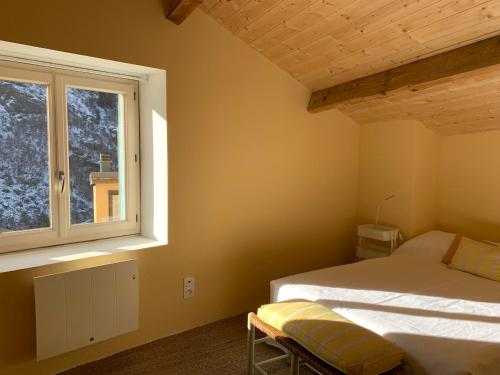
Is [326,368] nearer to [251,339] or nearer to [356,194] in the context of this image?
[251,339]

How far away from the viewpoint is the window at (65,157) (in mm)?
2119

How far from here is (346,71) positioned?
105 inches

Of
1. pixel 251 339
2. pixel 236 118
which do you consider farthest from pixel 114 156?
pixel 251 339

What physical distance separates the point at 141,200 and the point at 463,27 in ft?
7.26

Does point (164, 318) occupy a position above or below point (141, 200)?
below

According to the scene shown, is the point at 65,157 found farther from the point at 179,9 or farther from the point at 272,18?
the point at 272,18

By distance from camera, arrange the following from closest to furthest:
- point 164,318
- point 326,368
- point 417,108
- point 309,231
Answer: point 326,368, point 164,318, point 417,108, point 309,231

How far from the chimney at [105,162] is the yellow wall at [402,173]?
232 cm

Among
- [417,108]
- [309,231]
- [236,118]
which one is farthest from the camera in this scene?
[309,231]

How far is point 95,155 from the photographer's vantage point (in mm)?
2426

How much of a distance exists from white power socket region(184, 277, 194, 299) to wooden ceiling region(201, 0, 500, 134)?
1748 millimetres

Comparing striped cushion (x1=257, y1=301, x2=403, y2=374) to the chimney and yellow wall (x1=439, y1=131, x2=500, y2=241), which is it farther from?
yellow wall (x1=439, y1=131, x2=500, y2=241)

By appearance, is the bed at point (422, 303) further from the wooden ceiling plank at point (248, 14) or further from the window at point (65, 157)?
the wooden ceiling plank at point (248, 14)

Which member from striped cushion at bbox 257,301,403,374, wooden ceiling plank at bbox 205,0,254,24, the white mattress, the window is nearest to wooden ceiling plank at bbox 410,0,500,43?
wooden ceiling plank at bbox 205,0,254,24
